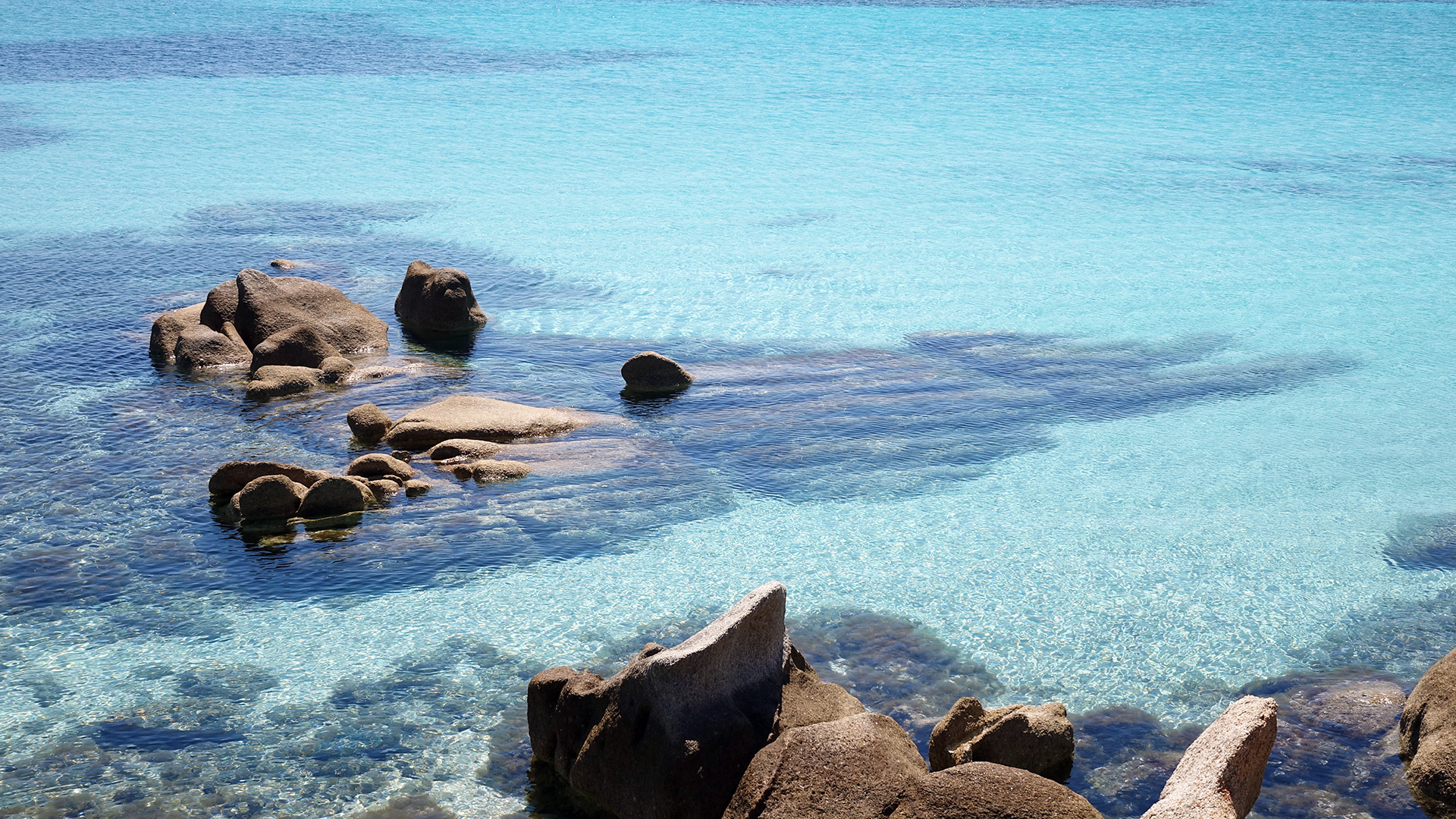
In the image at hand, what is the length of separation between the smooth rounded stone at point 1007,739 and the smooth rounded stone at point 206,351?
8.35 meters

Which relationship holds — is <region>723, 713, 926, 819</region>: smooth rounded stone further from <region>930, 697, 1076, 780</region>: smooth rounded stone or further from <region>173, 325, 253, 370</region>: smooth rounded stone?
<region>173, 325, 253, 370</region>: smooth rounded stone

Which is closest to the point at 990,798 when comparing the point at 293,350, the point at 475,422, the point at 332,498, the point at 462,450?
the point at 332,498

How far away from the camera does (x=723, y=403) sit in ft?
37.5

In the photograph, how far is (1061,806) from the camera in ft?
15.4

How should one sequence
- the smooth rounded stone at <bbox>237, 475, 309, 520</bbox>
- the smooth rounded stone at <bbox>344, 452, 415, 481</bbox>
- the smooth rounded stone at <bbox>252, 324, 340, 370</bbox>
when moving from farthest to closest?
1. the smooth rounded stone at <bbox>252, 324, 340, 370</bbox>
2. the smooth rounded stone at <bbox>344, 452, 415, 481</bbox>
3. the smooth rounded stone at <bbox>237, 475, 309, 520</bbox>

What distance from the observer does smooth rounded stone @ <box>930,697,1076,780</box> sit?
5.95m

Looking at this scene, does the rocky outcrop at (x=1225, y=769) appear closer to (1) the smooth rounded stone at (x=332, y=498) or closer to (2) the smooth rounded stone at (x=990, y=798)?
(2) the smooth rounded stone at (x=990, y=798)

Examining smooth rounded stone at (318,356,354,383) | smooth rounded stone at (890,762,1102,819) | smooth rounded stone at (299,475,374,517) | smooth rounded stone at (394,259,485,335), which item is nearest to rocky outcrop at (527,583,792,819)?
smooth rounded stone at (890,762,1102,819)

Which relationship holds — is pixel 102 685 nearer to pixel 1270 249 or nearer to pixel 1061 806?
pixel 1061 806

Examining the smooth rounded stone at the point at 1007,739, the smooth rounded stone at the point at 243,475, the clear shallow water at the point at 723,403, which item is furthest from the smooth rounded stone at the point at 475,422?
the smooth rounded stone at the point at 1007,739

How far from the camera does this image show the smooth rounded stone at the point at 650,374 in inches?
452

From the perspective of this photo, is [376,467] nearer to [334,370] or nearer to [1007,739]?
[334,370]

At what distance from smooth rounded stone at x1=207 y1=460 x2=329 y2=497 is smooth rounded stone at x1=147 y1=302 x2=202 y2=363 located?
3.53 metres

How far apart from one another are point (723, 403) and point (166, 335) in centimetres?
545
